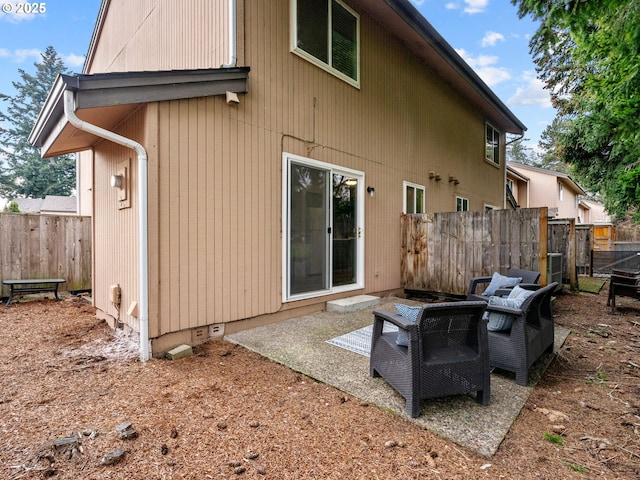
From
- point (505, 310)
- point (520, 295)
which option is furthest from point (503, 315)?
point (520, 295)

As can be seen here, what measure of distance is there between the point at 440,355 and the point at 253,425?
4.54ft

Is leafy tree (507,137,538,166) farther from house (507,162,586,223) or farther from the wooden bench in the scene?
the wooden bench

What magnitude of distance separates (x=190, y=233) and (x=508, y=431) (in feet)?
11.0

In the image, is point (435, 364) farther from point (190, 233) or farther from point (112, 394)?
point (190, 233)

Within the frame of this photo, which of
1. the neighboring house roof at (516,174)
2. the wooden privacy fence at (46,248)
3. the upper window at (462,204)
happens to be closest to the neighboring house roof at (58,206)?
the wooden privacy fence at (46,248)

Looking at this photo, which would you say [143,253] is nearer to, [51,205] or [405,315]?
[405,315]

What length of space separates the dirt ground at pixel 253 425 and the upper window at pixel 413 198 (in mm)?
4394

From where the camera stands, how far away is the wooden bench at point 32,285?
6.12m

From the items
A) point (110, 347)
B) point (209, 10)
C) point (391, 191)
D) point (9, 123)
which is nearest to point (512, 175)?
point (391, 191)

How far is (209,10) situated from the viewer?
424 cm

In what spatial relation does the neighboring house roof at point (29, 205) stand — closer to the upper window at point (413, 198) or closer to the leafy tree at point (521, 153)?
the upper window at point (413, 198)

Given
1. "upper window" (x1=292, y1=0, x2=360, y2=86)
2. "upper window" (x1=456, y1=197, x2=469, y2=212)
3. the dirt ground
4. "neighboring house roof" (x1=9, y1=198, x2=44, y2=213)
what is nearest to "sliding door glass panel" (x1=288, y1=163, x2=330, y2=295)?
the dirt ground

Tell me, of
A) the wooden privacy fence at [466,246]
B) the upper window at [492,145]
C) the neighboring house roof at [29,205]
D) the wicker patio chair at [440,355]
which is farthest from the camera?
the neighboring house roof at [29,205]

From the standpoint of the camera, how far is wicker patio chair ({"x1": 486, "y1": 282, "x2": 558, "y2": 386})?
110 inches
